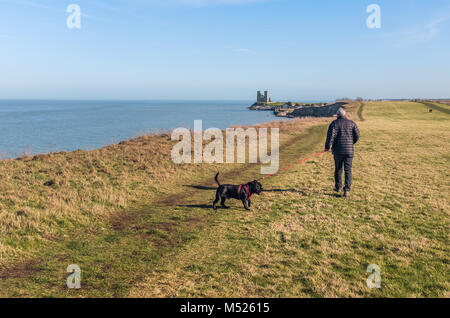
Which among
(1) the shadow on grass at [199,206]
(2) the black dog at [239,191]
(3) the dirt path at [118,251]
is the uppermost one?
(2) the black dog at [239,191]

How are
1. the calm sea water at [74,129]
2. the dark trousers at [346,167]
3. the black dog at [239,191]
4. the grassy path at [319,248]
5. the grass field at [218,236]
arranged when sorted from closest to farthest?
1. the grassy path at [319,248]
2. the grass field at [218,236]
3. the black dog at [239,191]
4. the dark trousers at [346,167]
5. the calm sea water at [74,129]

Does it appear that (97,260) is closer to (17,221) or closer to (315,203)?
(17,221)

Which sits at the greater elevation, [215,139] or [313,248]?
[215,139]

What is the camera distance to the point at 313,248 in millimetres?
6645

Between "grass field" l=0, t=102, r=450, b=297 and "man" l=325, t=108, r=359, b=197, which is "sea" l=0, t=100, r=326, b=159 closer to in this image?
"grass field" l=0, t=102, r=450, b=297

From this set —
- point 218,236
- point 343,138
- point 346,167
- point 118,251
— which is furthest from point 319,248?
point 343,138

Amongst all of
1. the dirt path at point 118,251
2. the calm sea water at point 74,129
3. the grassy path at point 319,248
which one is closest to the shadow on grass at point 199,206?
the dirt path at point 118,251

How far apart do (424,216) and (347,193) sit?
8.78 ft
